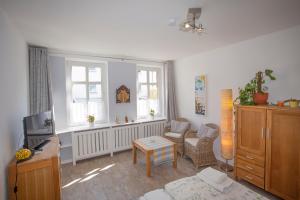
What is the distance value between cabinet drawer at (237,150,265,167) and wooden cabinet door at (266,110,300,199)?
8cm

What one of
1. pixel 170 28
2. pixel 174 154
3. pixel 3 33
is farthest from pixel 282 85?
pixel 3 33

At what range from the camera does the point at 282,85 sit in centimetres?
251

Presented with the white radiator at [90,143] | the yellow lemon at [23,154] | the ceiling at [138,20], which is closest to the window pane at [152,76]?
the ceiling at [138,20]

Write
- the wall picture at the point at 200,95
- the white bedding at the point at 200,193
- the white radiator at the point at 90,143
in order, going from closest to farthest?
1. the white bedding at the point at 200,193
2. the white radiator at the point at 90,143
3. the wall picture at the point at 200,95

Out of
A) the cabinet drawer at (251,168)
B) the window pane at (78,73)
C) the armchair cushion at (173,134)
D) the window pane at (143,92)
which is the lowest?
the cabinet drawer at (251,168)

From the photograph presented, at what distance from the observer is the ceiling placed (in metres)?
1.69

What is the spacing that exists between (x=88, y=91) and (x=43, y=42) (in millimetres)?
1423

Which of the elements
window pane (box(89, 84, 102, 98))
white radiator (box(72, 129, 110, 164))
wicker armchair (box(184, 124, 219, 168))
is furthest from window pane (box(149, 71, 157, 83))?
wicker armchair (box(184, 124, 219, 168))

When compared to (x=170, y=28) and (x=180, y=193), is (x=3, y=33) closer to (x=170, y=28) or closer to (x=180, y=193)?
(x=170, y=28)

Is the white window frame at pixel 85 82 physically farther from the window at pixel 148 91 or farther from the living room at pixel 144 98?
the window at pixel 148 91

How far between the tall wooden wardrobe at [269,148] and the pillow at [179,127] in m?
1.38

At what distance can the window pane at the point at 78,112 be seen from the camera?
3.84 m

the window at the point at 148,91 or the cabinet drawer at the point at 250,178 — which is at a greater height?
the window at the point at 148,91

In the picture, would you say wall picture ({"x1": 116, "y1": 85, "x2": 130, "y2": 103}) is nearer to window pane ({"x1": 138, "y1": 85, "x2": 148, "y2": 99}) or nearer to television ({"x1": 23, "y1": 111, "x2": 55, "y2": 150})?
window pane ({"x1": 138, "y1": 85, "x2": 148, "y2": 99})
